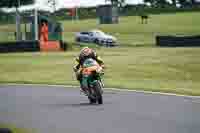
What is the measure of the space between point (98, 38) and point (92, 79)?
3560 centimetres

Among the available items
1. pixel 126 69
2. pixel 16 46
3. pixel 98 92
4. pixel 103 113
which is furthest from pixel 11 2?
pixel 103 113

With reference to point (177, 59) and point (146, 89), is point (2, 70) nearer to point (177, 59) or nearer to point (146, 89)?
point (177, 59)

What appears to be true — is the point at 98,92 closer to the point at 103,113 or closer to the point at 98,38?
the point at 103,113

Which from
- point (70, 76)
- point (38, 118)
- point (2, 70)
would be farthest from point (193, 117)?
point (2, 70)

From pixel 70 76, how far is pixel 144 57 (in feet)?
28.1

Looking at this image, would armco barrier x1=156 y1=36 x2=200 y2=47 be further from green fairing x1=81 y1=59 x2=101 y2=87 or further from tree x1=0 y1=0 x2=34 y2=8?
green fairing x1=81 y1=59 x2=101 y2=87

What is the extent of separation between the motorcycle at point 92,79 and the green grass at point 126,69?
336 cm

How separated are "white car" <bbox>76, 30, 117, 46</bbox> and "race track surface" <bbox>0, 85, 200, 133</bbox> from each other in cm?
3101

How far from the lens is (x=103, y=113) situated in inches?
520

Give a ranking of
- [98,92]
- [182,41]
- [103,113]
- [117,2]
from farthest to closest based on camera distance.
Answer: [117,2], [182,41], [98,92], [103,113]

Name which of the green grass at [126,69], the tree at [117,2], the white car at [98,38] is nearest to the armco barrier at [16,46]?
the green grass at [126,69]

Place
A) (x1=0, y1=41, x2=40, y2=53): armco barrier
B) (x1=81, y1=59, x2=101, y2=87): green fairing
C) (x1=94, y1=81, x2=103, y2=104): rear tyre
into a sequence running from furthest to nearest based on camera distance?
(x1=0, y1=41, x2=40, y2=53): armco barrier → (x1=81, y1=59, x2=101, y2=87): green fairing → (x1=94, y1=81, x2=103, y2=104): rear tyre

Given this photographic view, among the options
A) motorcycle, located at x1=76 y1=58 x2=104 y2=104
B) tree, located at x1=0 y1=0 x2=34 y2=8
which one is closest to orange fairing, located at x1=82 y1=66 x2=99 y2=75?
motorcycle, located at x1=76 y1=58 x2=104 y2=104

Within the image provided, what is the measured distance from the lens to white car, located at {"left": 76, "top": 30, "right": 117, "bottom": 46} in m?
49.8
